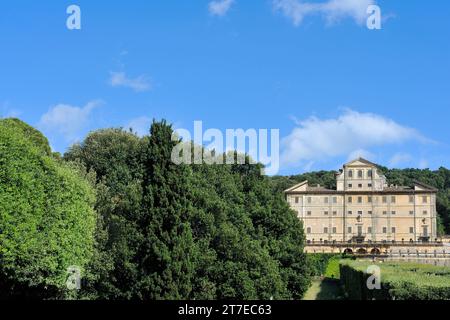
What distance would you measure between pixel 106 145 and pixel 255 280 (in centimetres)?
2607

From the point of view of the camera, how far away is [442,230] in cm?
14125

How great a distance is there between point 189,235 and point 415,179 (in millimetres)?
142270

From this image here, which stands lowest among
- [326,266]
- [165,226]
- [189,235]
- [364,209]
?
[326,266]

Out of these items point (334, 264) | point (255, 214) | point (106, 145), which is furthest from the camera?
point (334, 264)

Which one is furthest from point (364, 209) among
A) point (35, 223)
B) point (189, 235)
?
point (35, 223)

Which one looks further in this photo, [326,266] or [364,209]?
[364,209]

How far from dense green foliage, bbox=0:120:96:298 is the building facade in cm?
8557

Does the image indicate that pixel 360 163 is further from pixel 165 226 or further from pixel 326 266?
pixel 165 226

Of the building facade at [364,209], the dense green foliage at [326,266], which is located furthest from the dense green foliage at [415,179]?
the dense green foliage at [326,266]

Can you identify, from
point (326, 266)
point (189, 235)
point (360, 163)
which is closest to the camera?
point (189, 235)

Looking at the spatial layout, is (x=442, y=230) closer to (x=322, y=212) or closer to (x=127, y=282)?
(x=322, y=212)

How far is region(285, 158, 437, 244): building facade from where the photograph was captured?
379 ft

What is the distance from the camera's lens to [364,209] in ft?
384
